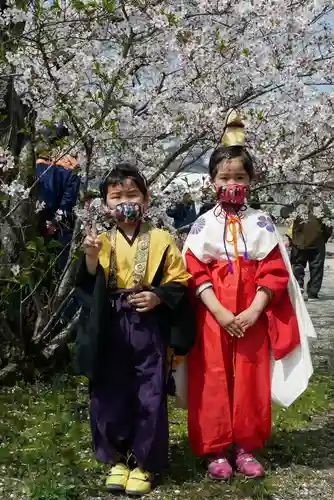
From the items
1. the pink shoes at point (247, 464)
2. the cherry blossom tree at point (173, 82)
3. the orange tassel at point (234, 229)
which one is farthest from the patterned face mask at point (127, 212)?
the pink shoes at point (247, 464)

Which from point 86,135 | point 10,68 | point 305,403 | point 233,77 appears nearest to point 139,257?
point 86,135

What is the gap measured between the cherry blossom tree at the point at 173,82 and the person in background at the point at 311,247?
4.30m

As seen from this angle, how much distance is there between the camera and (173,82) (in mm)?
5035

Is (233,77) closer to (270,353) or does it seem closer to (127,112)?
(127,112)

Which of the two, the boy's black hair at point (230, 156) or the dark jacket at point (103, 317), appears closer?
the dark jacket at point (103, 317)

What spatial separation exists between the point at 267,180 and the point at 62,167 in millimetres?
1621

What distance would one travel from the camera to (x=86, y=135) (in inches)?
150

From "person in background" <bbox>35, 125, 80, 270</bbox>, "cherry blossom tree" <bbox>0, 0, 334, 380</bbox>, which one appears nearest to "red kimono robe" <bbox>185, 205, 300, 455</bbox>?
"cherry blossom tree" <bbox>0, 0, 334, 380</bbox>

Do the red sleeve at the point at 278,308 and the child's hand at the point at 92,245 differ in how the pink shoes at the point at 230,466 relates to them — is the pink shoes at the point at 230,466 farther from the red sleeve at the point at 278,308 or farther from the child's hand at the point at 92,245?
the child's hand at the point at 92,245

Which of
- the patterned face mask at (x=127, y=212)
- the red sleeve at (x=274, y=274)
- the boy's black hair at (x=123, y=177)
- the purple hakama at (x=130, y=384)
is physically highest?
the boy's black hair at (x=123, y=177)

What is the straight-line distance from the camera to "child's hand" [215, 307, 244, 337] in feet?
9.86

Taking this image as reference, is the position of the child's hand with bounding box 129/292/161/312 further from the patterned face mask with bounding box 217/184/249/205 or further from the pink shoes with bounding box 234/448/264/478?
the pink shoes with bounding box 234/448/264/478

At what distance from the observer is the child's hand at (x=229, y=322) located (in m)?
3.00

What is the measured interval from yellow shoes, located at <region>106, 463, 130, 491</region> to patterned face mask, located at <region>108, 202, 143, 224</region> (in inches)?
44.0
